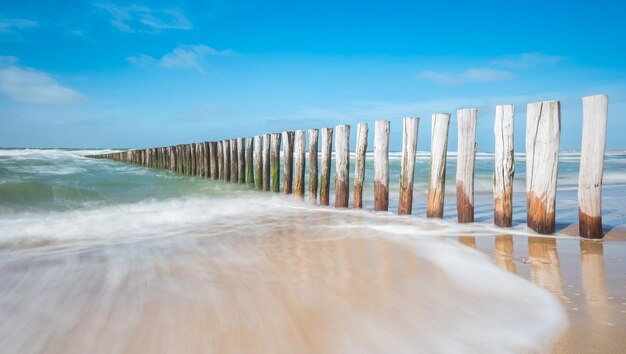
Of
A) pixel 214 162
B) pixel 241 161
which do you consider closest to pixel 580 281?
pixel 241 161

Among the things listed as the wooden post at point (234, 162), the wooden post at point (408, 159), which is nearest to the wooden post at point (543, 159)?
the wooden post at point (408, 159)

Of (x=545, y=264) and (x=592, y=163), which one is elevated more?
(x=592, y=163)

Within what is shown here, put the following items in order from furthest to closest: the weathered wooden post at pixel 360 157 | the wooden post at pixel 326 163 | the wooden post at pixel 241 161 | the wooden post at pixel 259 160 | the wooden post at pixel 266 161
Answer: the wooden post at pixel 241 161
the wooden post at pixel 259 160
the wooden post at pixel 266 161
the wooden post at pixel 326 163
the weathered wooden post at pixel 360 157

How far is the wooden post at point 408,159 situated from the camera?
5.58m

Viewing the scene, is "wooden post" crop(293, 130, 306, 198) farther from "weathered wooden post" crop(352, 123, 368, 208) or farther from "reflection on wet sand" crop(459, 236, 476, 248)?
"reflection on wet sand" crop(459, 236, 476, 248)

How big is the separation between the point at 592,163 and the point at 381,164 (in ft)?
8.95

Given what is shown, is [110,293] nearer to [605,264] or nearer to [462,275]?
[462,275]

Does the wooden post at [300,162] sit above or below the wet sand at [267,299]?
above

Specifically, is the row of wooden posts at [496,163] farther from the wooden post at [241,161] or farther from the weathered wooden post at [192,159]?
the weathered wooden post at [192,159]

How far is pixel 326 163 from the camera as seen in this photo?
7.38 meters

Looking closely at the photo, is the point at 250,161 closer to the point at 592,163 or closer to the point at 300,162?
the point at 300,162

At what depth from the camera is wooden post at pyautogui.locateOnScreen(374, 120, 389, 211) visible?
20.0 ft

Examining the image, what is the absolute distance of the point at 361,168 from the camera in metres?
6.56

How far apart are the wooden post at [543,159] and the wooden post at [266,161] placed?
588cm
